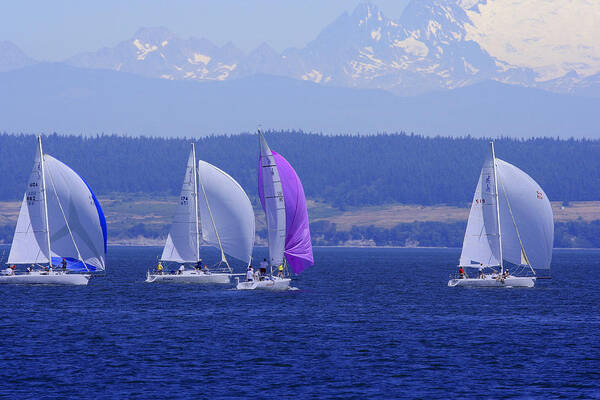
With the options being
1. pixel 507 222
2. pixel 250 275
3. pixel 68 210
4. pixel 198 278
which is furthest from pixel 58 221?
pixel 507 222

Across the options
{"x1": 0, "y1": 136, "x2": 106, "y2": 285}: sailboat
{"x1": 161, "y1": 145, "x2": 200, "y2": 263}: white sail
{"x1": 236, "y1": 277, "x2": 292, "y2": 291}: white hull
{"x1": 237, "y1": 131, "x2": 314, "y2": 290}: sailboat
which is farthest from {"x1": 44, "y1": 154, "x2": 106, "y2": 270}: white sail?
{"x1": 237, "y1": 131, "x2": 314, "y2": 290}: sailboat

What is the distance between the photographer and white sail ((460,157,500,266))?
9238cm

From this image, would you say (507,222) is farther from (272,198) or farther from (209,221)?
(209,221)

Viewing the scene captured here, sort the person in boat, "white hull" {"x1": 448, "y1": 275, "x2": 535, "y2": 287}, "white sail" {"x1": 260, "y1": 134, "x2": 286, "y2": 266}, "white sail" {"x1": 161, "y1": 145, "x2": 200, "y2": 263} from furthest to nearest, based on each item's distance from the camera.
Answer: "white sail" {"x1": 161, "y1": 145, "x2": 200, "y2": 263} → "white hull" {"x1": 448, "y1": 275, "x2": 535, "y2": 287} → the person in boat → "white sail" {"x1": 260, "y1": 134, "x2": 286, "y2": 266}

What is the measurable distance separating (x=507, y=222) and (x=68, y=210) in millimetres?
35870

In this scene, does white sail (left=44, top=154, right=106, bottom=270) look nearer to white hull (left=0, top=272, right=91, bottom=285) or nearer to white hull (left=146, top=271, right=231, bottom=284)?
white hull (left=0, top=272, right=91, bottom=285)

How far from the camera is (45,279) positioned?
296 feet

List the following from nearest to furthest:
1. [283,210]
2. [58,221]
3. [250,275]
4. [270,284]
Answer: [283,210] → [270,284] → [250,275] → [58,221]

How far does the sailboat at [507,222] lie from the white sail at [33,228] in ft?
114

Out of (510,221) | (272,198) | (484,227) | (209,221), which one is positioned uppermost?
(272,198)

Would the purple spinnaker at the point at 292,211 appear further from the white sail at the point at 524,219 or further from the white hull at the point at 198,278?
the white sail at the point at 524,219

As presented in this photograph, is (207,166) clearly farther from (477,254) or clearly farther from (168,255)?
(477,254)

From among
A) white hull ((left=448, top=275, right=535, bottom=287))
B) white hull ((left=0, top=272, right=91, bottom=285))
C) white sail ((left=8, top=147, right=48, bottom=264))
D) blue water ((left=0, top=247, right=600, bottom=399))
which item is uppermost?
white sail ((left=8, top=147, right=48, bottom=264))

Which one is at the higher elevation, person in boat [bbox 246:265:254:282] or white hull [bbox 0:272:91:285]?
person in boat [bbox 246:265:254:282]
